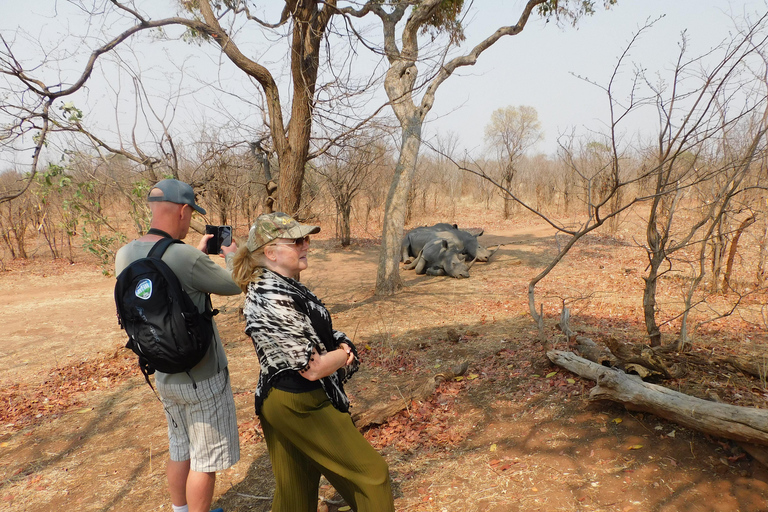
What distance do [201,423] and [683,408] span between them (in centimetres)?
285

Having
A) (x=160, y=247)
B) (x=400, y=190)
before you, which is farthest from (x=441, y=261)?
(x=160, y=247)

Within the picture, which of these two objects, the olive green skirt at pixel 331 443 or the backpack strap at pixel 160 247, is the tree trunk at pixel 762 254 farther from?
the backpack strap at pixel 160 247

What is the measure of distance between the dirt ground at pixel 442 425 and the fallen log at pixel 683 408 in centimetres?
17

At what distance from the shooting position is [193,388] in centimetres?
211

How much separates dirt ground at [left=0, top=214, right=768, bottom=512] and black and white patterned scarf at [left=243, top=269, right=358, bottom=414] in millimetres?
1531

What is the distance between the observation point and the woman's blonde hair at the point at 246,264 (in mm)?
1917

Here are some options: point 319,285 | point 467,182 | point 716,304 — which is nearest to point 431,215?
point 467,182

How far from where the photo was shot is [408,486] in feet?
9.59

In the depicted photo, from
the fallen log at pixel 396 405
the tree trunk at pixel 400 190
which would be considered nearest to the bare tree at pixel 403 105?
the tree trunk at pixel 400 190

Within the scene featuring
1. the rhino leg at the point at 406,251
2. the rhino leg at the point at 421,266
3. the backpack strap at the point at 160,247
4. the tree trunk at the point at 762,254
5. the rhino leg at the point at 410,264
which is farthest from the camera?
the rhino leg at the point at 406,251

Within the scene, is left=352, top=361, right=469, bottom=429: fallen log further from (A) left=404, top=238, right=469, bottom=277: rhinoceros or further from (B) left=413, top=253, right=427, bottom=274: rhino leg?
(B) left=413, top=253, right=427, bottom=274: rhino leg

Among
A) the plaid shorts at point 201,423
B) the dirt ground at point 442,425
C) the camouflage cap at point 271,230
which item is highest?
the camouflage cap at point 271,230

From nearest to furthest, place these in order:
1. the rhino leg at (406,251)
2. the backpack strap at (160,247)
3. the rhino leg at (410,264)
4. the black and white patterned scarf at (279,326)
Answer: the black and white patterned scarf at (279,326)
the backpack strap at (160,247)
the rhino leg at (410,264)
the rhino leg at (406,251)

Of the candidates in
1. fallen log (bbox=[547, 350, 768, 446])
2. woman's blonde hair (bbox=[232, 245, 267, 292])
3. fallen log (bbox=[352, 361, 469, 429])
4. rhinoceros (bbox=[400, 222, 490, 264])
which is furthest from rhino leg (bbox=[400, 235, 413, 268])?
woman's blonde hair (bbox=[232, 245, 267, 292])
